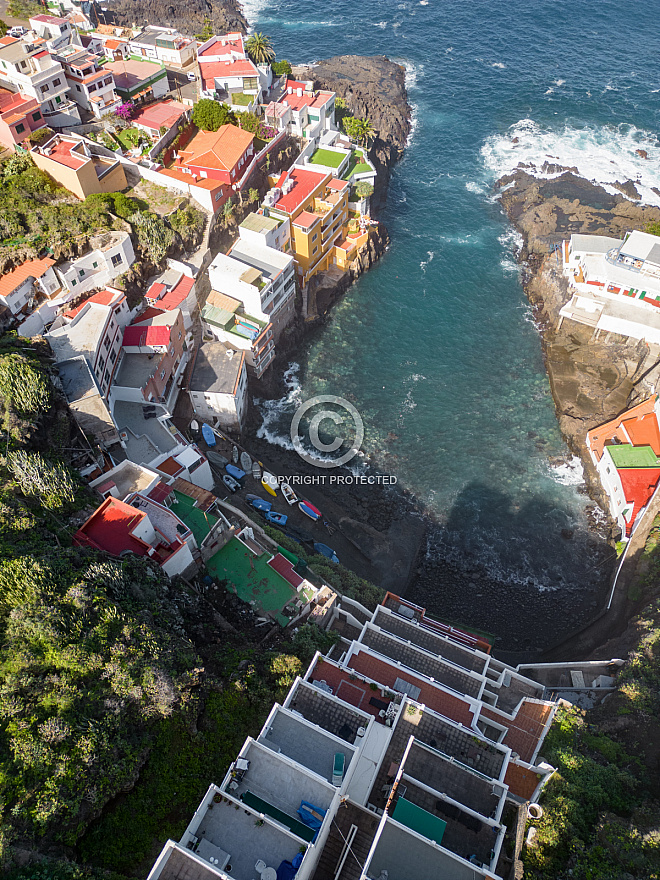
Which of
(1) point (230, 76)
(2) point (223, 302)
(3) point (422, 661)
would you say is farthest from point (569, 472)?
(1) point (230, 76)

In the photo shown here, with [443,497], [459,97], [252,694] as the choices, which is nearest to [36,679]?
[252,694]

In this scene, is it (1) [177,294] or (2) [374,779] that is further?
(1) [177,294]

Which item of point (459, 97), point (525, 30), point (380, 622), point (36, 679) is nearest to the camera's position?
point (36, 679)

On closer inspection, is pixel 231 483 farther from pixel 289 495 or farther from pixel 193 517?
pixel 193 517

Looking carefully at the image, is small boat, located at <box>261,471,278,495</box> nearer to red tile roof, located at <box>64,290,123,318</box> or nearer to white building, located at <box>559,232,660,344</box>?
red tile roof, located at <box>64,290,123,318</box>

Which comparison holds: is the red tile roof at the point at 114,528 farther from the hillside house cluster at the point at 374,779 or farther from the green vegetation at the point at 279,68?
the green vegetation at the point at 279,68

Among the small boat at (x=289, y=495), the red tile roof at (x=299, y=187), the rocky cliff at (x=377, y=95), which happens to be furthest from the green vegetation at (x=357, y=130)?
the small boat at (x=289, y=495)

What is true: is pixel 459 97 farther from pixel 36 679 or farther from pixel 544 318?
pixel 36 679
